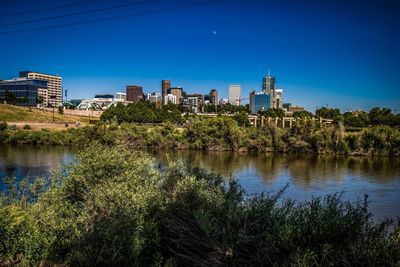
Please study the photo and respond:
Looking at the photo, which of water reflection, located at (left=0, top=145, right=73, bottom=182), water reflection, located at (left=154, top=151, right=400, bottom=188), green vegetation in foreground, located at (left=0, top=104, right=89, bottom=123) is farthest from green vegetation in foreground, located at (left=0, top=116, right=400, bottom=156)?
green vegetation in foreground, located at (left=0, top=104, right=89, bottom=123)

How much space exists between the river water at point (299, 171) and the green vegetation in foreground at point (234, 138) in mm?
3860

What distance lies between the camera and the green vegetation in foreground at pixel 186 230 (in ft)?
26.6

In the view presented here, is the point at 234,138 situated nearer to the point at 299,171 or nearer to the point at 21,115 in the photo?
the point at 299,171

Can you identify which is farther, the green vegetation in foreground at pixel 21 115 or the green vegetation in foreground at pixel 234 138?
the green vegetation in foreground at pixel 21 115

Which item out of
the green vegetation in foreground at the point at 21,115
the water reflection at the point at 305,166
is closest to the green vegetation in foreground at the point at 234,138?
the water reflection at the point at 305,166

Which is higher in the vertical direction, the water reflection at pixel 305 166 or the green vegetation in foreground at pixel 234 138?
the green vegetation in foreground at pixel 234 138

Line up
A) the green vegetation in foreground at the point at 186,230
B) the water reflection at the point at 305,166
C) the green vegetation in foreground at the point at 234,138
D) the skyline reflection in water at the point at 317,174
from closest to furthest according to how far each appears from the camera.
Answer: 1. the green vegetation in foreground at the point at 186,230
2. the skyline reflection in water at the point at 317,174
3. the water reflection at the point at 305,166
4. the green vegetation in foreground at the point at 234,138

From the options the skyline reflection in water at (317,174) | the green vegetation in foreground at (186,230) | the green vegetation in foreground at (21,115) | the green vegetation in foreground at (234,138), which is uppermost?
the green vegetation in foreground at (21,115)

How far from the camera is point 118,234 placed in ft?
32.8

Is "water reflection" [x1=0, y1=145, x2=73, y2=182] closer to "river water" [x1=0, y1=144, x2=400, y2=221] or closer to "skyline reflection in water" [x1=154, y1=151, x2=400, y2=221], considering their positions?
"river water" [x1=0, y1=144, x2=400, y2=221]

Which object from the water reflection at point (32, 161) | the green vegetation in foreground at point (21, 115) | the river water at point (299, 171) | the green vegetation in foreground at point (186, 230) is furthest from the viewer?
the green vegetation in foreground at point (21, 115)

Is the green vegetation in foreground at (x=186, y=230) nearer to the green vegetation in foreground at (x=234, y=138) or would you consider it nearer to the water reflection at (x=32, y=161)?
the water reflection at (x=32, y=161)

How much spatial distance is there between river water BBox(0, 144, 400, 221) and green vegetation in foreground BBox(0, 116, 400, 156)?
3.86 m

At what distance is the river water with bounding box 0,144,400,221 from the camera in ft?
96.5
